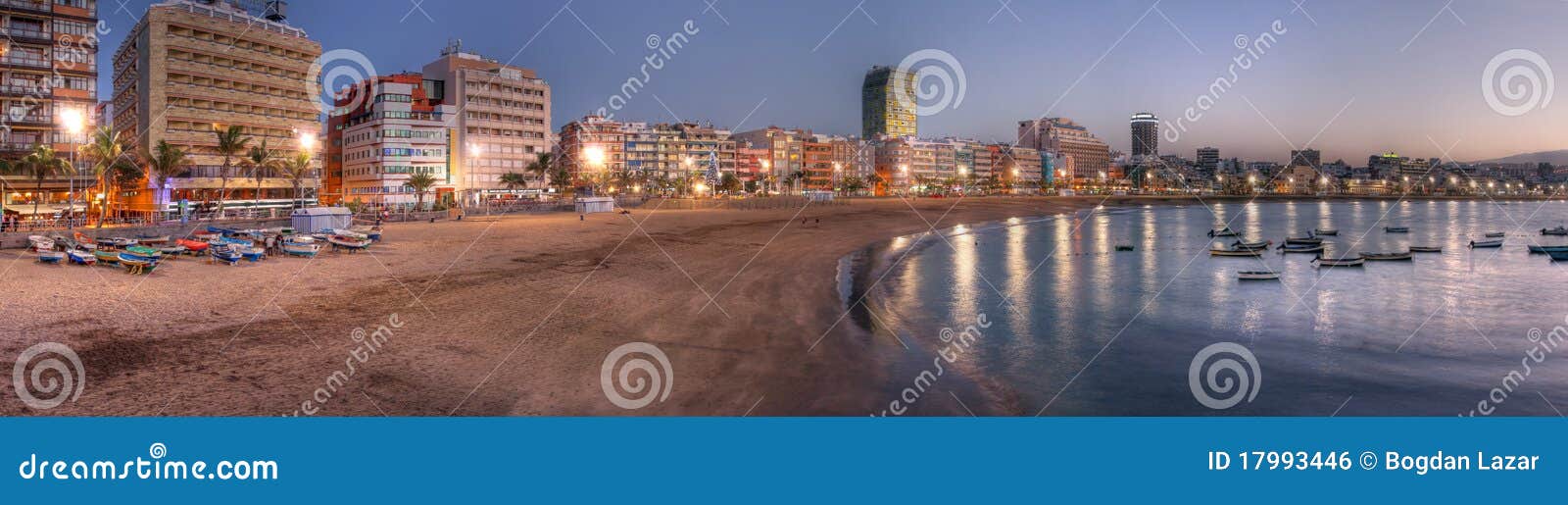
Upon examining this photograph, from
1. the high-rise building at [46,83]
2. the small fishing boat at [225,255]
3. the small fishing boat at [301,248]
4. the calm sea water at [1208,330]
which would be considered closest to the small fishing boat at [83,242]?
the small fishing boat at [225,255]

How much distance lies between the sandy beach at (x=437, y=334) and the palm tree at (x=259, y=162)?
29903 millimetres

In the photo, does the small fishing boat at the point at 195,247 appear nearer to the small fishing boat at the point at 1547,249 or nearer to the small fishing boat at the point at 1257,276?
the small fishing boat at the point at 1257,276

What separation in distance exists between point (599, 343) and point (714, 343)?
2216 mm

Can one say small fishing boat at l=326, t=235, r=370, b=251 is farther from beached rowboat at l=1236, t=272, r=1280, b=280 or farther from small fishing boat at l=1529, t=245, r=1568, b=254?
small fishing boat at l=1529, t=245, r=1568, b=254

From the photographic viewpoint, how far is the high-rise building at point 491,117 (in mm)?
88688

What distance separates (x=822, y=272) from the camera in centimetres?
2881

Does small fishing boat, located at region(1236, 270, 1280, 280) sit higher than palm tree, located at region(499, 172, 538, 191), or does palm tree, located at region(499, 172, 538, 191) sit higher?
palm tree, located at region(499, 172, 538, 191)

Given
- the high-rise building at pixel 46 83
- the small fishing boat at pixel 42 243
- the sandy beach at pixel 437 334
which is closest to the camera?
the sandy beach at pixel 437 334

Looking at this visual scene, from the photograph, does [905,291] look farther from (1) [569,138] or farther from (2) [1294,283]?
(1) [569,138]

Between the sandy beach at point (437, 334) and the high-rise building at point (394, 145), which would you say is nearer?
the sandy beach at point (437, 334)

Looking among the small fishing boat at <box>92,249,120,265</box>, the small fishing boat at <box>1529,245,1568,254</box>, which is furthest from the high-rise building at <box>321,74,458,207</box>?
the small fishing boat at <box>1529,245,1568,254</box>

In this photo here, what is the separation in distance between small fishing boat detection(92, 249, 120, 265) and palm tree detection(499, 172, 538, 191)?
62274 mm

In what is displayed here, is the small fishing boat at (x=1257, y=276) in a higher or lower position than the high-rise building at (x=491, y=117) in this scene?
lower

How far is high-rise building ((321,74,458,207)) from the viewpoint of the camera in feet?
266
